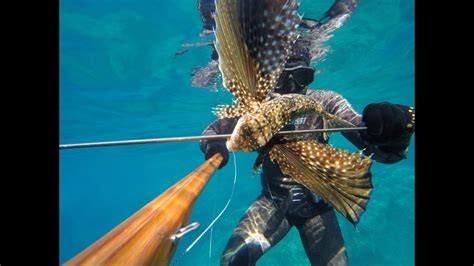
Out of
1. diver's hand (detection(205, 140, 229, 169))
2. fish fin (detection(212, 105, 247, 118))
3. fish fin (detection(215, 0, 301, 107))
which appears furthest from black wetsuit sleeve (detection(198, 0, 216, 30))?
fish fin (detection(212, 105, 247, 118))

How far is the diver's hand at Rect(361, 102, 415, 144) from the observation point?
2.48 m

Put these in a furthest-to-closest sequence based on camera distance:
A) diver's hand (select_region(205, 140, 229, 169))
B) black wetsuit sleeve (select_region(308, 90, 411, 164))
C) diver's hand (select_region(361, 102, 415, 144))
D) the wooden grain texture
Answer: diver's hand (select_region(205, 140, 229, 169))
black wetsuit sleeve (select_region(308, 90, 411, 164))
diver's hand (select_region(361, 102, 415, 144))
the wooden grain texture

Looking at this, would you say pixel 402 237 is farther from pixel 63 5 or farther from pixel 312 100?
pixel 63 5

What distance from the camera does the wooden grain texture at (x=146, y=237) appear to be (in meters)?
0.99

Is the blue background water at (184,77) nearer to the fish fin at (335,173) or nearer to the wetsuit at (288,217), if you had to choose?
the wetsuit at (288,217)

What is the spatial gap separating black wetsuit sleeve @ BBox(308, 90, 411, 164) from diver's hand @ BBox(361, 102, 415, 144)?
0.10 meters

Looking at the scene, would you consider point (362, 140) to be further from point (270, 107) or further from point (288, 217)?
point (288, 217)

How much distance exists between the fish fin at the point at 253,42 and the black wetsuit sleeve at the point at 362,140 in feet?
3.89

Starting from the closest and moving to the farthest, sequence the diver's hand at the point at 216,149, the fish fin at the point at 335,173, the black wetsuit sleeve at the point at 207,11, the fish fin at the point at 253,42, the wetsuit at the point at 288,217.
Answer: the fish fin at the point at 335,173 → the fish fin at the point at 253,42 → the diver's hand at the point at 216,149 → the wetsuit at the point at 288,217 → the black wetsuit sleeve at the point at 207,11

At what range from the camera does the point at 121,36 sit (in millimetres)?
10758

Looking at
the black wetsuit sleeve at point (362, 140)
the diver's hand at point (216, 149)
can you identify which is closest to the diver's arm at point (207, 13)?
the black wetsuit sleeve at point (362, 140)

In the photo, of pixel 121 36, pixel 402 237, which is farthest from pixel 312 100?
pixel 402 237

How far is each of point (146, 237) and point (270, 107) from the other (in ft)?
4.49

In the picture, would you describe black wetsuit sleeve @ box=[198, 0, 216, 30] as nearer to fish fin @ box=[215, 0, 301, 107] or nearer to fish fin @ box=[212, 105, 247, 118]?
fish fin @ box=[215, 0, 301, 107]
